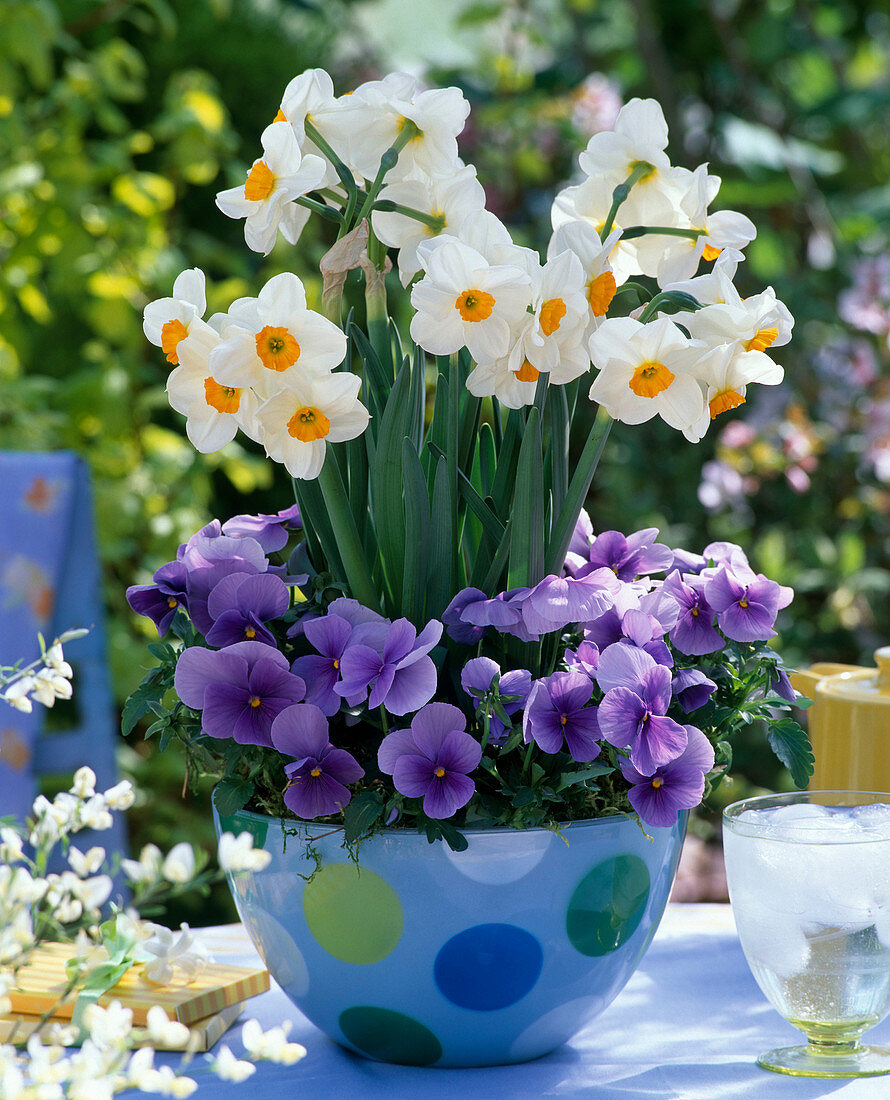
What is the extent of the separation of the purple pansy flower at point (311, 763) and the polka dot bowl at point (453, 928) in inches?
1.0

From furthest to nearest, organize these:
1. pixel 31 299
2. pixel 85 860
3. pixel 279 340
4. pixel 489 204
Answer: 1. pixel 489 204
2. pixel 31 299
3. pixel 279 340
4. pixel 85 860

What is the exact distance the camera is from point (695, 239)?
2.07 ft

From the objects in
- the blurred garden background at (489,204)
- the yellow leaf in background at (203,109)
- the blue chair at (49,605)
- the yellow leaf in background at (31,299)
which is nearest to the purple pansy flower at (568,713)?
the blue chair at (49,605)

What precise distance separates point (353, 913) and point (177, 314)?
29 centimetres

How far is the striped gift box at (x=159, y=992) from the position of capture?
2.07ft

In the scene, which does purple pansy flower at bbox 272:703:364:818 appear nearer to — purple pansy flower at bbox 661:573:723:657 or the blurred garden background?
purple pansy flower at bbox 661:573:723:657

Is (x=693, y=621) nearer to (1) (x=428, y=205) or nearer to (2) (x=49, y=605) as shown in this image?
(1) (x=428, y=205)

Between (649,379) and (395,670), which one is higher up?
(649,379)

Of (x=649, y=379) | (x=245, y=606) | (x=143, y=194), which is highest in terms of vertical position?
(x=143, y=194)

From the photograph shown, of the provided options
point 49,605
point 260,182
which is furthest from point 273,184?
point 49,605

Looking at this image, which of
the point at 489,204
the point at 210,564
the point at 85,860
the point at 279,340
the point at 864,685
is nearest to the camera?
the point at 85,860

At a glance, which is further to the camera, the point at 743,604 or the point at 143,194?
the point at 143,194

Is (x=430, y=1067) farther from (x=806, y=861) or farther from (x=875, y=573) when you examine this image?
(x=875, y=573)

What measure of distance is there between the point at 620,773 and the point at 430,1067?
0.56 ft
